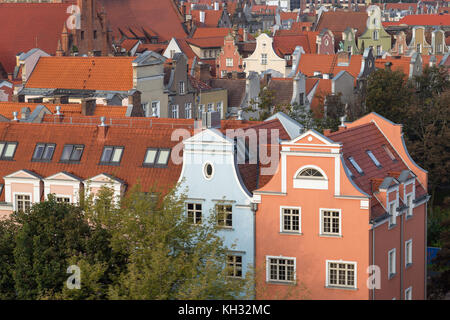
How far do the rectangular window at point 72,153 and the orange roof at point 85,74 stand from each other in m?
18.9

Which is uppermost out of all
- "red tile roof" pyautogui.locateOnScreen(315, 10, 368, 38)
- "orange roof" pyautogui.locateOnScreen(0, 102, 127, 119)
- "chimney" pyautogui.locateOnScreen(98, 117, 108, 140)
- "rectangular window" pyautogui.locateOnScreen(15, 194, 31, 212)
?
"red tile roof" pyautogui.locateOnScreen(315, 10, 368, 38)

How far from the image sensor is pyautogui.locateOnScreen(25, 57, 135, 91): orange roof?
66875mm

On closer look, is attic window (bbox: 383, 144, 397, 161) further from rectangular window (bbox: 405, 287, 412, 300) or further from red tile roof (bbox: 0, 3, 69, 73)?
red tile roof (bbox: 0, 3, 69, 73)

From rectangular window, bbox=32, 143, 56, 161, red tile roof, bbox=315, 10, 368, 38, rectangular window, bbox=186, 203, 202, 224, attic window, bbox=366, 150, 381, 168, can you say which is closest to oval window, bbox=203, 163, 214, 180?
rectangular window, bbox=186, 203, 202, 224

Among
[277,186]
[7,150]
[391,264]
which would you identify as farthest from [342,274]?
[7,150]

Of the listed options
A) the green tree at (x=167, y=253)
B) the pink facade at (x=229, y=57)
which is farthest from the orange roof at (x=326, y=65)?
the green tree at (x=167, y=253)

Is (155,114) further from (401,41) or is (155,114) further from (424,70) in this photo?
(401,41)

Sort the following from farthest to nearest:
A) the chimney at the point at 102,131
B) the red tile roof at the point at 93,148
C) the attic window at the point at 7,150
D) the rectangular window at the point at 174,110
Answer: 1. the rectangular window at the point at 174,110
2. the attic window at the point at 7,150
3. the chimney at the point at 102,131
4. the red tile roof at the point at 93,148

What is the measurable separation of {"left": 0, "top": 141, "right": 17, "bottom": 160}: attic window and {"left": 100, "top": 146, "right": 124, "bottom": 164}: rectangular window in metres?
4.41

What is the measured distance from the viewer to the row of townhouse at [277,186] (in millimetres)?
40312

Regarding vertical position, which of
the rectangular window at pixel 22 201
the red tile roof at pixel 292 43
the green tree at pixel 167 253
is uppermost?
the red tile roof at pixel 292 43

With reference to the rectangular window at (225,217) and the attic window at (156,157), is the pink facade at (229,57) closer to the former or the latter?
the attic window at (156,157)

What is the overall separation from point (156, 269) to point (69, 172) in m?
12.6

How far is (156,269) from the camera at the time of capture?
34.8 metres
